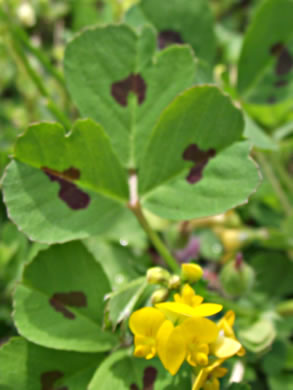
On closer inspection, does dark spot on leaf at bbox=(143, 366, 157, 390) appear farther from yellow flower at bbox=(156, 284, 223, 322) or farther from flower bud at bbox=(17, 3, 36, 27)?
flower bud at bbox=(17, 3, 36, 27)

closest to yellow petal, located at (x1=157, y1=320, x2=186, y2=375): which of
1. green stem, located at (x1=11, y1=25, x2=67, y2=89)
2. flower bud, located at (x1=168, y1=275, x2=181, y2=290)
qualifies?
flower bud, located at (x1=168, y1=275, x2=181, y2=290)

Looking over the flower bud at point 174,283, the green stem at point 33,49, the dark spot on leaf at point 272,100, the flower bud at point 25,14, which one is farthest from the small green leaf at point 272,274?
the flower bud at point 25,14

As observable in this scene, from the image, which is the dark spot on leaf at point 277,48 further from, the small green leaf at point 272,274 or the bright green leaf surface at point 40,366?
the bright green leaf surface at point 40,366

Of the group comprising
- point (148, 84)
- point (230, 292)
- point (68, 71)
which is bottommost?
point (230, 292)

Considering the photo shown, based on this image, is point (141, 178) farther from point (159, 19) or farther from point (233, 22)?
point (233, 22)

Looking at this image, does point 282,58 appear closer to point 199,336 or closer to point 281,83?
point 281,83

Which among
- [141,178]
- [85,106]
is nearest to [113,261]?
[141,178]

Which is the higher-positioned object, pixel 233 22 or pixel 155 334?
pixel 233 22
